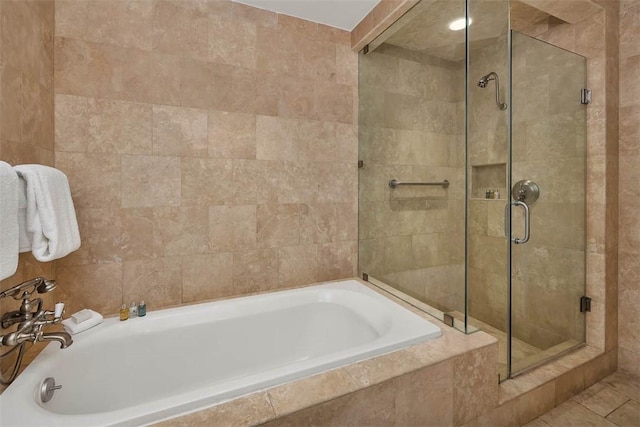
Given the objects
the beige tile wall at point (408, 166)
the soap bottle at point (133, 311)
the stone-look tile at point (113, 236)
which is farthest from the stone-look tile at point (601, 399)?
the stone-look tile at point (113, 236)

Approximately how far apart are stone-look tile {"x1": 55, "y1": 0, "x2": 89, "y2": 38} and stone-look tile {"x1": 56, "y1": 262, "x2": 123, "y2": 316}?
3.98ft

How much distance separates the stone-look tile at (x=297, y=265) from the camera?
198 centimetres

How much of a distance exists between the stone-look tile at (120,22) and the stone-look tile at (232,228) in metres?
1.01

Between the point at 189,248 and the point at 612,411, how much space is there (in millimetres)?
2418

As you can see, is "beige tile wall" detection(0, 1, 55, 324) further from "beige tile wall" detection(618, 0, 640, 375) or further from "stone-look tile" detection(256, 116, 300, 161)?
"beige tile wall" detection(618, 0, 640, 375)

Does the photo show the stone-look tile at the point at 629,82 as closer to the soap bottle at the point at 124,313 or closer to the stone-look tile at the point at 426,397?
the stone-look tile at the point at 426,397

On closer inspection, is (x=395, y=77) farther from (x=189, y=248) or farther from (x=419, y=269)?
(x=189, y=248)

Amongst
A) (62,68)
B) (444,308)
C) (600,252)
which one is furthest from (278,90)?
(600,252)

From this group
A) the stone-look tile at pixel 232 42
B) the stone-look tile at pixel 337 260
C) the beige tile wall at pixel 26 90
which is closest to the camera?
the beige tile wall at pixel 26 90

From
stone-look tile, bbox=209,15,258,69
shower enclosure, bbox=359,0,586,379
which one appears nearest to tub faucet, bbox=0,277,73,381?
stone-look tile, bbox=209,15,258,69

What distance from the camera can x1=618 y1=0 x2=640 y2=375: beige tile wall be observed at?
172 cm

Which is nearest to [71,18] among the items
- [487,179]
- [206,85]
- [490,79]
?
[206,85]

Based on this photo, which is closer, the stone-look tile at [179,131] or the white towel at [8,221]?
the white towel at [8,221]

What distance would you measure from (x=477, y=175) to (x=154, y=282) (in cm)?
213
